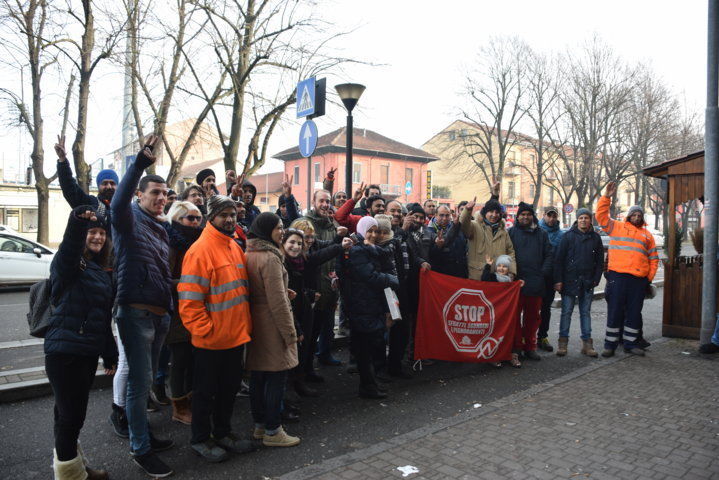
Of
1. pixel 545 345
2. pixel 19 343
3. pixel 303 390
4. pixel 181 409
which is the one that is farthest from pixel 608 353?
pixel 19 343

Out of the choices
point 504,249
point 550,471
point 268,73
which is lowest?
point 550,471

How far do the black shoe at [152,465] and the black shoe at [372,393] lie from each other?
226 cm

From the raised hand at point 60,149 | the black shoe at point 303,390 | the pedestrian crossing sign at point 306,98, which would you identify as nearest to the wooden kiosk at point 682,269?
the pedestrian crossing sign at point 306,98

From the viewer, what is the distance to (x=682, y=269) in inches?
344

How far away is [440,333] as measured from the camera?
6.59 metres

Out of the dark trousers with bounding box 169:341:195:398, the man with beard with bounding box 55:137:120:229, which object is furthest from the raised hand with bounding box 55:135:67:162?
the dark trousers with bounding box 169:341:195:398

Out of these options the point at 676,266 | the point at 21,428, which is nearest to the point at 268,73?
the point at 676,266

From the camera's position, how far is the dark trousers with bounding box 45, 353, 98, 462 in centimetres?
332

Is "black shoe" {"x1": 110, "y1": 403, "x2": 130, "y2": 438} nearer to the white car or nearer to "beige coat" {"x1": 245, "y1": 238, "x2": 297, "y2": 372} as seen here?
"beige coat" {"x1": 245, "y1": 238, "x2": 297, "y2": 372}

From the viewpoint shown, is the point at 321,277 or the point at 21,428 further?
the point at 321,277

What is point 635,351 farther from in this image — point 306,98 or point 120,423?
point 120,423

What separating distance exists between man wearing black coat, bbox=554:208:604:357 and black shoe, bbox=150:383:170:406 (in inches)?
208

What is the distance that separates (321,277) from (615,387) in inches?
140

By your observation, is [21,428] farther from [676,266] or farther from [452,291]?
[676,266]
